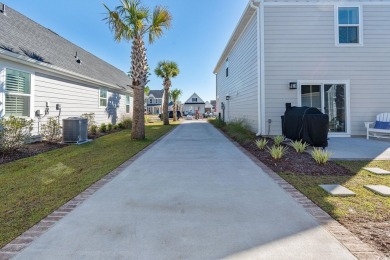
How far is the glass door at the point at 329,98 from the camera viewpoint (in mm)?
9562

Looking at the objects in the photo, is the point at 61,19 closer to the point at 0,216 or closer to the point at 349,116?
the point at 0,216

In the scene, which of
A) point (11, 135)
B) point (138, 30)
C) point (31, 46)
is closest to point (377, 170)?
point (11, 135)

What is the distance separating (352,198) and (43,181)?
17.7ft

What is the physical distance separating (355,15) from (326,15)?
4.08 feet

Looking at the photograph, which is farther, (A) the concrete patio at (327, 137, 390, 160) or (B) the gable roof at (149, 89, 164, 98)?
(B) the gable roof at (149, 89, 164, 98)

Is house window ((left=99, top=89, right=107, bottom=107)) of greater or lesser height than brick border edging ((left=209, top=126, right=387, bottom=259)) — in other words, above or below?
above

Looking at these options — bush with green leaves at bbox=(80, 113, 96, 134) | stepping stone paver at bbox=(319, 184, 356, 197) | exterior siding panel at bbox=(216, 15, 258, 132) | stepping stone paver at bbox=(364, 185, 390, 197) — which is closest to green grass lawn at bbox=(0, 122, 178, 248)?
stepping stone paver at bbox=(319, 184, 356, 197)

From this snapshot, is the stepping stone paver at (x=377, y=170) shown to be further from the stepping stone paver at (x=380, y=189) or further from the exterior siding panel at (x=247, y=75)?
the exterior siding panel at (x=247, y=75)

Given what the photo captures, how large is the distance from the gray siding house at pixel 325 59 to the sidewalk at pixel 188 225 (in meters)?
6.14

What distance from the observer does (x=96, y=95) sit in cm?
1375

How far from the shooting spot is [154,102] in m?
59.9

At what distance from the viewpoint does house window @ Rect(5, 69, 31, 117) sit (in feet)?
24.5

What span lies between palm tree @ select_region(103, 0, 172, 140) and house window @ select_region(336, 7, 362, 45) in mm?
7248

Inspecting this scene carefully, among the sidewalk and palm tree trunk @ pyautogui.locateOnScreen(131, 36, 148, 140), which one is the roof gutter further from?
the sidewalk
